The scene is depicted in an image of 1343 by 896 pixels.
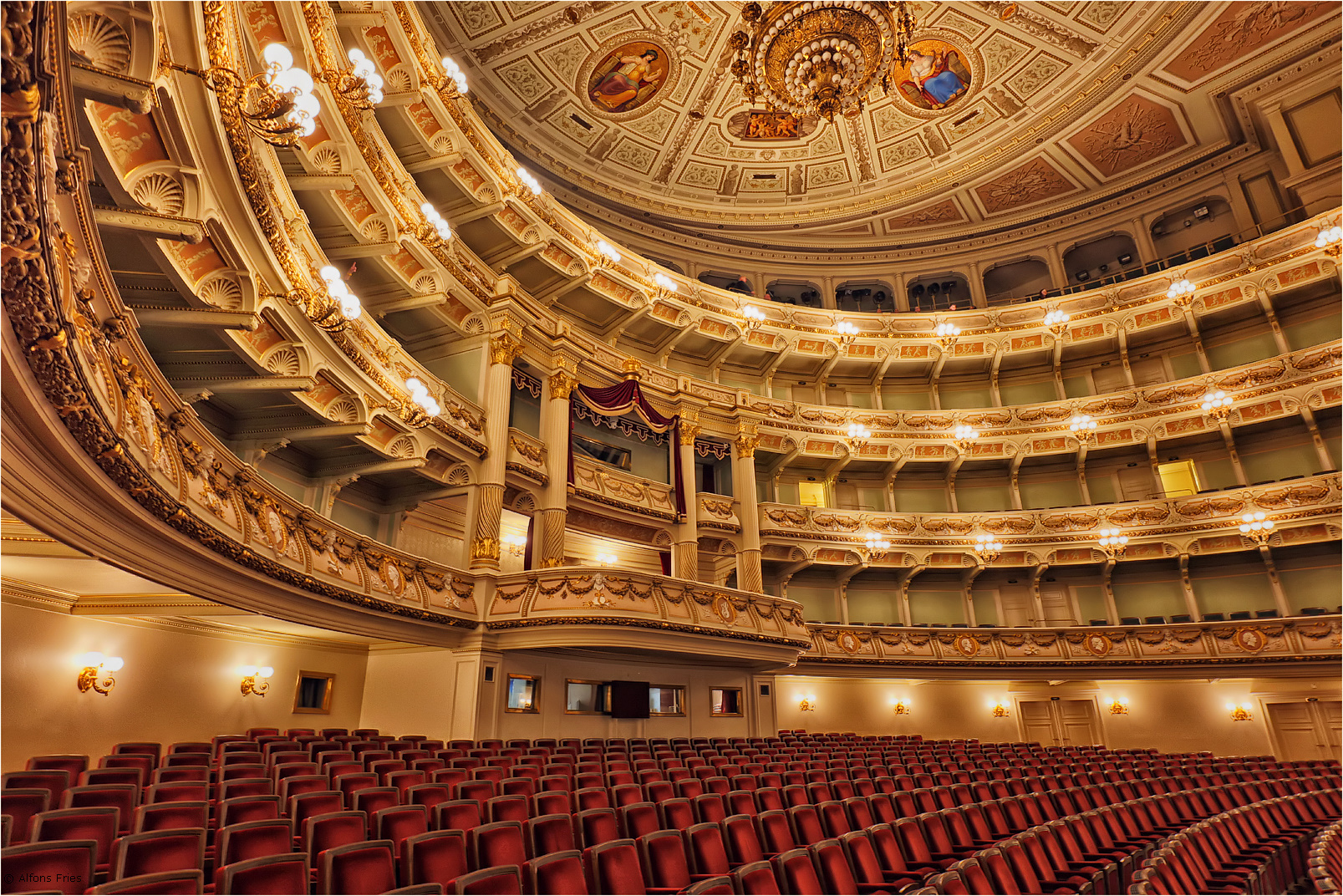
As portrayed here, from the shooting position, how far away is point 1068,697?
1588 centimetres

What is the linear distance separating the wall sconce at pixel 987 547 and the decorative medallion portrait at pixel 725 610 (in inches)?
343

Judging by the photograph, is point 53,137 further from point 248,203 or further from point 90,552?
point 248,203

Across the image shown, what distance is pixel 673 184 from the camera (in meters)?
19.4

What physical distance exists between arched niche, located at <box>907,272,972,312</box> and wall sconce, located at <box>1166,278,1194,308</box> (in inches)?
201

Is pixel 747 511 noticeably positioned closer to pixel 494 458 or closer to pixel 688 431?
pixel 688 431

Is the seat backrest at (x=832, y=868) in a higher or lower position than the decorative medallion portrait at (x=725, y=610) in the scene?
lower

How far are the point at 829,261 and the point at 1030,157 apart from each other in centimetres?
589

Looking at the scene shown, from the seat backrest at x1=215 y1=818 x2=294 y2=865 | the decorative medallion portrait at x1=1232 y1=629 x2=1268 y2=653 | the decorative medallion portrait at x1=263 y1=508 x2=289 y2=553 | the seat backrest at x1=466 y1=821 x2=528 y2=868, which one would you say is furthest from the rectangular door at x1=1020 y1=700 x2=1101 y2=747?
the seat backrest at x1=215 y1=818 x2=294 y2=865

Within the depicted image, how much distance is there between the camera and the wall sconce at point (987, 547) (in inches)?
679

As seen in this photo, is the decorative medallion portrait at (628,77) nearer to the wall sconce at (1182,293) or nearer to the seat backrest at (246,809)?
the wall sconce at (1182,293)

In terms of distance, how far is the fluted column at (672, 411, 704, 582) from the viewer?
1473cm

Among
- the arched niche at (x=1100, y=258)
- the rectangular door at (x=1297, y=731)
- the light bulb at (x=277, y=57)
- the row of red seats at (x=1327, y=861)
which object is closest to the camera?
the row of red seats at (x=1327, y=861)

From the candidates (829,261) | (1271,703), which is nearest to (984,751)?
(1271,703)

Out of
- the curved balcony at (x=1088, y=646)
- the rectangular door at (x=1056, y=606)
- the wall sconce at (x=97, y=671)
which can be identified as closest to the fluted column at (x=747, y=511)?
the curved balcony at (x=1088, y=646)
